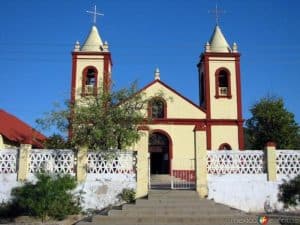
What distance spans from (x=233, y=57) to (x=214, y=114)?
452 cm

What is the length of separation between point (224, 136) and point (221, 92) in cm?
332

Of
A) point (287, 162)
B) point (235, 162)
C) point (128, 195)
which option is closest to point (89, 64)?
point (128, 195)

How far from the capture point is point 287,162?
14.5 m

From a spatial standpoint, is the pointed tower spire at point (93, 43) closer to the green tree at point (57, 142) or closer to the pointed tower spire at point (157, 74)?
the pointed tower spire at point (157, 74)

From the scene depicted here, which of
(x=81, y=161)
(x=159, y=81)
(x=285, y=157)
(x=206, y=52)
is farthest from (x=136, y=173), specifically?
(x=206, y=52)

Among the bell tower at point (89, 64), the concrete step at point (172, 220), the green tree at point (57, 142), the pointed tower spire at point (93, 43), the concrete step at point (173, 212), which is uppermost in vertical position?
the pointed tower spire at point (93, 43)

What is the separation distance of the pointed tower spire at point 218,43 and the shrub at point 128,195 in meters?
17.2

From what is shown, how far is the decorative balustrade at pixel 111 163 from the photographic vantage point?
14211 mm

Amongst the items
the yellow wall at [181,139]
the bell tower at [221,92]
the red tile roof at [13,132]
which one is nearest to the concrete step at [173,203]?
the red tile roof at [13,132]

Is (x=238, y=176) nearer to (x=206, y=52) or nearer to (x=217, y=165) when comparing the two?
(x=217, y=165)

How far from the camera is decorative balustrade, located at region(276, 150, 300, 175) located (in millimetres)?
14406

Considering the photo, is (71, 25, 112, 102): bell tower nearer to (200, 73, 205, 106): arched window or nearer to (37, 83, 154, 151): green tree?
(200, 73, 205, 106): arched window

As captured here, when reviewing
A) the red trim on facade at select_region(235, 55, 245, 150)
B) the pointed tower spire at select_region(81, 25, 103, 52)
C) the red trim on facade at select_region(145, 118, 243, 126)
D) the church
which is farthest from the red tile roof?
the red trim on facade at select_region(235, 55, 245, 150)

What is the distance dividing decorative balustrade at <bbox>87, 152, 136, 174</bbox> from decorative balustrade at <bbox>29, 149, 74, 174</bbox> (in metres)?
0.70
